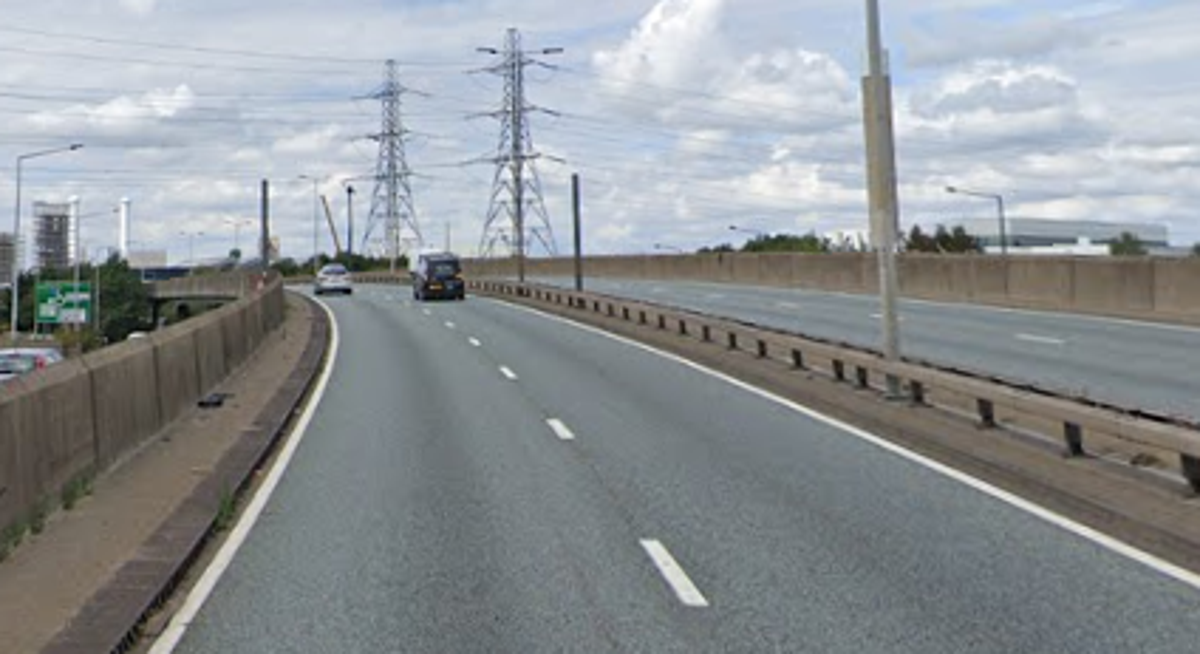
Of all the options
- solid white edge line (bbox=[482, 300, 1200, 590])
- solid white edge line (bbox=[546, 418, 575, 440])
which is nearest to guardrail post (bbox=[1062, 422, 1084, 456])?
solid white edge line (bbox=[482, 300, 1200, 590])

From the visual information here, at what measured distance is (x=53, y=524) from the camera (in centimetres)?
1127

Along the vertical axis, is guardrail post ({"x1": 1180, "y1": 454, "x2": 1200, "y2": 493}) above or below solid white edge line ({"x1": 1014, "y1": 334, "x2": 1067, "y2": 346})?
below

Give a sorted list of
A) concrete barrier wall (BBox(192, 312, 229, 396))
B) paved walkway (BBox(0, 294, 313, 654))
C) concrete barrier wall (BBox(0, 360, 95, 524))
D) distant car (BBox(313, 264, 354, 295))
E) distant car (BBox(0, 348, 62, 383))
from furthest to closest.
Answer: distant car (BBox(313, 264, 354, 295)) → distant car (BBox(0, 348, 62, 383)) → concrete barrier wall (BBox(192, 312, 229, 396)) → concrete barrier wall (BBox(0, 360, 95, 524)) → paved walkway (BBox(0, 294, 313, 654))

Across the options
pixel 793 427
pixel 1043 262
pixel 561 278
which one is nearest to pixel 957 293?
pixel 1043 262

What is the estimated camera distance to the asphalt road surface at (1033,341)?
21062mm

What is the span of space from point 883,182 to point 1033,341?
39.5ft

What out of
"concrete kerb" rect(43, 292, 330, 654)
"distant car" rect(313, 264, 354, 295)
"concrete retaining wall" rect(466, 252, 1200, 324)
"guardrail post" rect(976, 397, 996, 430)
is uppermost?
"distant car" rect(313, 264, 354, 295)

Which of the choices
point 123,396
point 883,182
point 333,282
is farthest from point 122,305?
point 123,396

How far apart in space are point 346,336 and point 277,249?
9204 centimetres

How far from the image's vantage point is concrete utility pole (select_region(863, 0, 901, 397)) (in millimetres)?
18797

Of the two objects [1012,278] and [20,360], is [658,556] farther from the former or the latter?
[20,360]

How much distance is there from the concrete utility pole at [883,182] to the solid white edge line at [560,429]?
4428 mm

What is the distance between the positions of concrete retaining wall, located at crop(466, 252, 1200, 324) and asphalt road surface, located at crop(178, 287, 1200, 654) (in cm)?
2011

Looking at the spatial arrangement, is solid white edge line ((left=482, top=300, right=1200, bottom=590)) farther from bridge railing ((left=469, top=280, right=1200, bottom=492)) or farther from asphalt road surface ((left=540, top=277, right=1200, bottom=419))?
asphalt road surface ((left=540, top=277, right=1200, bottom=419))
